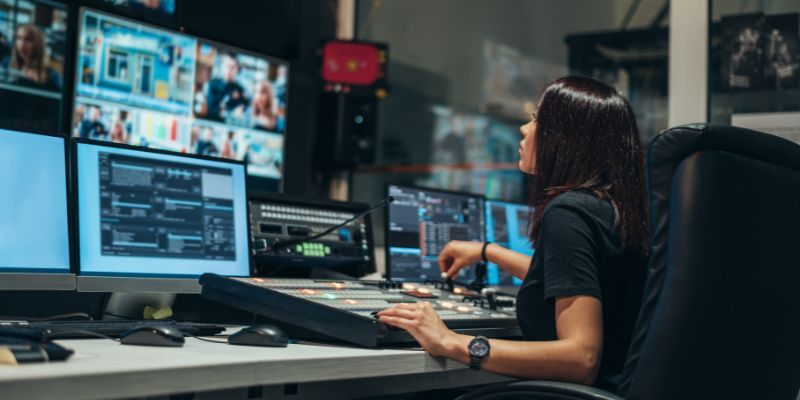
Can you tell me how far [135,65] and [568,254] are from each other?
109 inches

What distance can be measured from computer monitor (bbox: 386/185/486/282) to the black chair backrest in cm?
136

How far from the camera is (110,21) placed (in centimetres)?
374

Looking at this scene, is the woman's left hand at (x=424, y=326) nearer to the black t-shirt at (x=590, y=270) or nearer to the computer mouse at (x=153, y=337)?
the black t-shirt at (x=590, y=270)

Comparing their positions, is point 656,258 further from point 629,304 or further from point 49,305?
point 49,305

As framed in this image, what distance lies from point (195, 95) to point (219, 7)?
0.59 metres

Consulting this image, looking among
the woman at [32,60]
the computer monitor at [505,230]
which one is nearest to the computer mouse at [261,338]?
the computer monitor at [505,230]

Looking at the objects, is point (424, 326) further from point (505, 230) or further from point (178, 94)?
point (178, 94)

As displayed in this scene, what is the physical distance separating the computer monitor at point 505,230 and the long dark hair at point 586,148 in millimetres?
1314

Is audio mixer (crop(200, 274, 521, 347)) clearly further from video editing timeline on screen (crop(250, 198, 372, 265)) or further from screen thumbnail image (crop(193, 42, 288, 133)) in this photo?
screen thumbnail image (crop(193, 42, 288, 133))

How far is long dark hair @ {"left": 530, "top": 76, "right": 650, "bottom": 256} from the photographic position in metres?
1.72

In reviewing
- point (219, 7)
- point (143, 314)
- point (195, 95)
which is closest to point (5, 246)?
point (143, 314)

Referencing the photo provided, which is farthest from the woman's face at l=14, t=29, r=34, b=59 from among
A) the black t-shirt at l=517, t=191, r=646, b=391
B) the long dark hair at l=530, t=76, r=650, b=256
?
the black t-shirt at l=517, t=191, r=646, b=391

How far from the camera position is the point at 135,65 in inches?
151

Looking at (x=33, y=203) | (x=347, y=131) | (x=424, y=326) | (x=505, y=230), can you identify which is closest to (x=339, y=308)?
(x=424, y=326)
